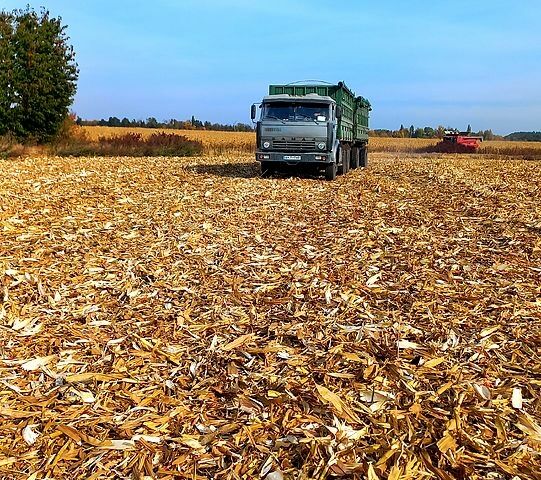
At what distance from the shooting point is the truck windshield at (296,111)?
53.5 feet

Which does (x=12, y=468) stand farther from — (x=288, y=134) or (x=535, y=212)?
(x=288, y=134)

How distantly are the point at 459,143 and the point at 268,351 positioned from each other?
168 feet

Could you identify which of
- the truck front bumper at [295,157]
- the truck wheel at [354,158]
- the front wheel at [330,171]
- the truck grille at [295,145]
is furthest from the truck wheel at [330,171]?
the truck wheel at [354,158]

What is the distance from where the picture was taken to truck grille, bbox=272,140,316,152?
1623 centimetres

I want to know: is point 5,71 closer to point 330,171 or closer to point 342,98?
point 342,98

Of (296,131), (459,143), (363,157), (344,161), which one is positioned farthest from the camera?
(459,143)

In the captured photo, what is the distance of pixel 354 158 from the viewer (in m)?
24.1

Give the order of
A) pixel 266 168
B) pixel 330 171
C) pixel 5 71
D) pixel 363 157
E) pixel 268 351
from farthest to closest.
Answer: pixel 5 71 < pixel 363 157 < pixel 266 168 < pixel 330 171 < pixel 268 351

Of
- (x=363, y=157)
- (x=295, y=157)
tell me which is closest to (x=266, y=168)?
(x=295, y=157)

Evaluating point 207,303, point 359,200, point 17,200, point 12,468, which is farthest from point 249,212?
point 12,468

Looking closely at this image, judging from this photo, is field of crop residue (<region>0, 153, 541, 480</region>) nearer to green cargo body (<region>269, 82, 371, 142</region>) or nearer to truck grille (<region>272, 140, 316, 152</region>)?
truck grille (<region>272, 140, 316, 152</region>)

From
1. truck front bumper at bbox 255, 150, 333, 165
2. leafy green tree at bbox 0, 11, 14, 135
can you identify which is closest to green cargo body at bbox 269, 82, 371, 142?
truck front bumper at bbox 255, 150, 333, 165

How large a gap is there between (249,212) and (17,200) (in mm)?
4715

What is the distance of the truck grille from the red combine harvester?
3887 cm
